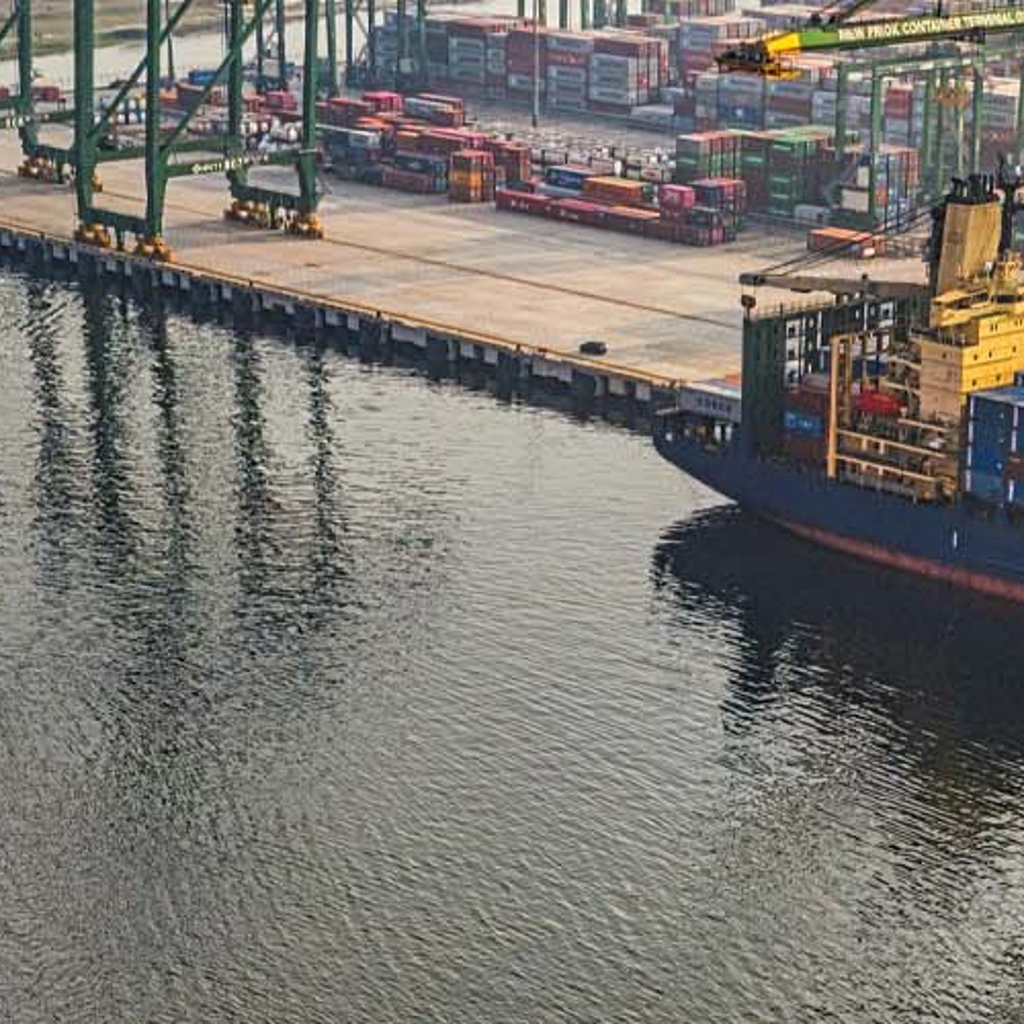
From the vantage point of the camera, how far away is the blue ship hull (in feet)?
343

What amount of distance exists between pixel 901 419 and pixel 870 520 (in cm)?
494

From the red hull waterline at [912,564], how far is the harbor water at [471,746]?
1031 mm

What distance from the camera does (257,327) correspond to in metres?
152

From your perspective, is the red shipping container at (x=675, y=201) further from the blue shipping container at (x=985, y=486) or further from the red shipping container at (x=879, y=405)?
the blue shipping container at (x=985, y=486)

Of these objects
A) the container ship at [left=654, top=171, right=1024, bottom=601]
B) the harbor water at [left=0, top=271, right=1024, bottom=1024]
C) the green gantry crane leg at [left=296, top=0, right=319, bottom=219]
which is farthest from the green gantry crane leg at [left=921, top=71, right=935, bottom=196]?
the container ship at [left=654, top=171, right=1024, bottom=601]

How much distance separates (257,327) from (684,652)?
61038mm

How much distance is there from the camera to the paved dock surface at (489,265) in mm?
142125

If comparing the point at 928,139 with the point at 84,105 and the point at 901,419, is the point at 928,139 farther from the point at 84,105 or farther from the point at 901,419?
the point at 901,419

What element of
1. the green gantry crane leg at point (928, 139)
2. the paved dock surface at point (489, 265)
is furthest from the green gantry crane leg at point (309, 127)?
the green gantry crane leg at point (928, 139)

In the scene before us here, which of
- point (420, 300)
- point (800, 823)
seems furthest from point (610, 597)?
point (420, 300)

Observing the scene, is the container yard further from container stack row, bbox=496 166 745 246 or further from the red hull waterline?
the red hull waterline

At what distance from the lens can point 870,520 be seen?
109m

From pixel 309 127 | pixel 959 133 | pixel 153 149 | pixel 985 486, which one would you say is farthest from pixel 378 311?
pixel 985 486

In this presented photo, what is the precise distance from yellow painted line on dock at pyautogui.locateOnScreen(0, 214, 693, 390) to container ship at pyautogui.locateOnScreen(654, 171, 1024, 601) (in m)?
14.6
